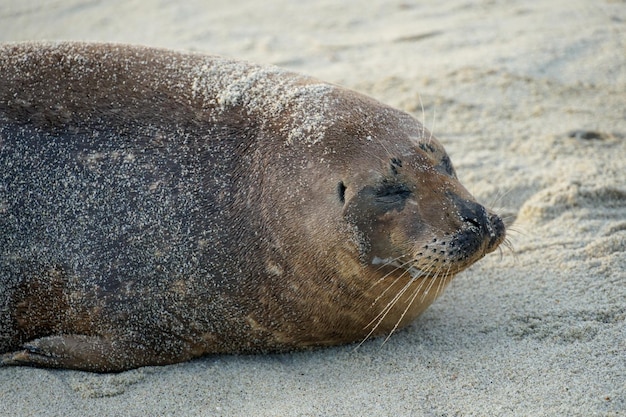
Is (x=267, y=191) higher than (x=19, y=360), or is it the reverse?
(x=267, y=191)

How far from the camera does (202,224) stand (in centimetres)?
381

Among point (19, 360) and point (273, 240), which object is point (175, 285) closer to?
point (273, 240)

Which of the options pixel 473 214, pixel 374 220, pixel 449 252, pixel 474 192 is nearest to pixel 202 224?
pixel 374 220

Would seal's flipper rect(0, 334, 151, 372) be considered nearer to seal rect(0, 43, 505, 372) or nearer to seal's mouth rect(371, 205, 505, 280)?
seal rect(0, 43, 505, 372)

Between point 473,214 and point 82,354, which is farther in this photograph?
point 82,354

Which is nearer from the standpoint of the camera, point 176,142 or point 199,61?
point 176,142

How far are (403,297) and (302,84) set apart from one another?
1.18 metres

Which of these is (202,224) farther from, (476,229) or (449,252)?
(476,229)

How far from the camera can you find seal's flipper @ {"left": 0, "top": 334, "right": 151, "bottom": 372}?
379 cm

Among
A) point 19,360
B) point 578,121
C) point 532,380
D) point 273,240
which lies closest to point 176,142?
point 273,240

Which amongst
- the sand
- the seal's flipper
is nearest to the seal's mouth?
the sand

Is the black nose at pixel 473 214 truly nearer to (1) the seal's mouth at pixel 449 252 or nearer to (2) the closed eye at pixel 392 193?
(1) the seal's mouth at pixel 449 252

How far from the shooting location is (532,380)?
3543 millimetres

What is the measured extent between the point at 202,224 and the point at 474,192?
2154 millimetres
